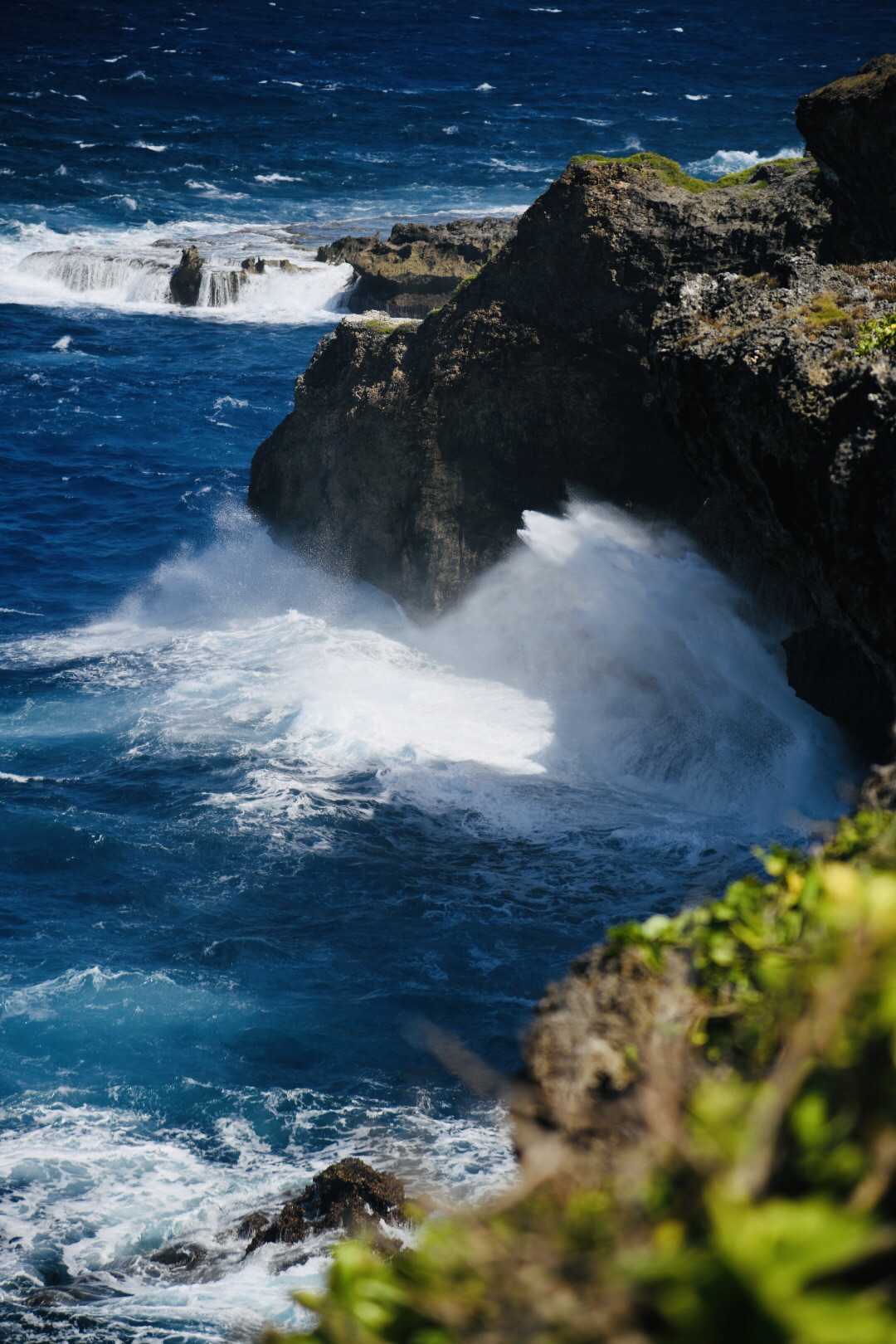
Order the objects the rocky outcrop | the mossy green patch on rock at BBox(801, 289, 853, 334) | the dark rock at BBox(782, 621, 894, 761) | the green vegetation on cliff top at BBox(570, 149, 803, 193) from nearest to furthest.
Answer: the mossy green patch on rock at BBox(801, 289, 853, 334), the dark rock at BBox(782, 621, 894, 761), the green vegetation on cliff top at BBox(570, 149, 803, 193), the rocky outcrop

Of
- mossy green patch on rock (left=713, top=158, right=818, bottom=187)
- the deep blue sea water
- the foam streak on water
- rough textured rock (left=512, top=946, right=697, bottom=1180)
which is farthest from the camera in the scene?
mossy green patch on rock (left=713, top=158, right=818, bottom=187)

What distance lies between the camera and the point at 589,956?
4340mm

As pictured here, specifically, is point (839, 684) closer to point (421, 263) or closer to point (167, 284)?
point (421, 263)

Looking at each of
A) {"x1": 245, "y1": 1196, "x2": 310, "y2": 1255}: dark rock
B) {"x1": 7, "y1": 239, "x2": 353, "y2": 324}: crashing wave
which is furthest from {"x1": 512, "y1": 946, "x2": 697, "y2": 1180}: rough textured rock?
{"x1": 7, "y1": 239, "x2": 353, "y2": 324}: crashing wave

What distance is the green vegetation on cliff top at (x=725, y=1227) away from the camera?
5.64 feet

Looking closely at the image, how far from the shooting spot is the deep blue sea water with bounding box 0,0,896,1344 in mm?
→ 11625

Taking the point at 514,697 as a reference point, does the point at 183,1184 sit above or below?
below

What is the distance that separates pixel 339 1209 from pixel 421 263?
4301cm

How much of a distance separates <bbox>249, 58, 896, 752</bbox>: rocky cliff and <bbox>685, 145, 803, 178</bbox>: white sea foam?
170 ft

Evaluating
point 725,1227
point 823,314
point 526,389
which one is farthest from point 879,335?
point 526,389

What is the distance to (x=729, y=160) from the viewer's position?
7056cm

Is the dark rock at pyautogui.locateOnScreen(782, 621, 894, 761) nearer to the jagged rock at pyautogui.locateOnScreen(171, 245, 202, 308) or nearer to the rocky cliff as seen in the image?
the rocky cliff

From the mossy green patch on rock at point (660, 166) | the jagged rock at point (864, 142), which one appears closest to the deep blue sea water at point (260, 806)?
the jagged rock at point (864, 142)

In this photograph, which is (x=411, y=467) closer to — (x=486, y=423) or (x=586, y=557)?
(x=486, y=423)
